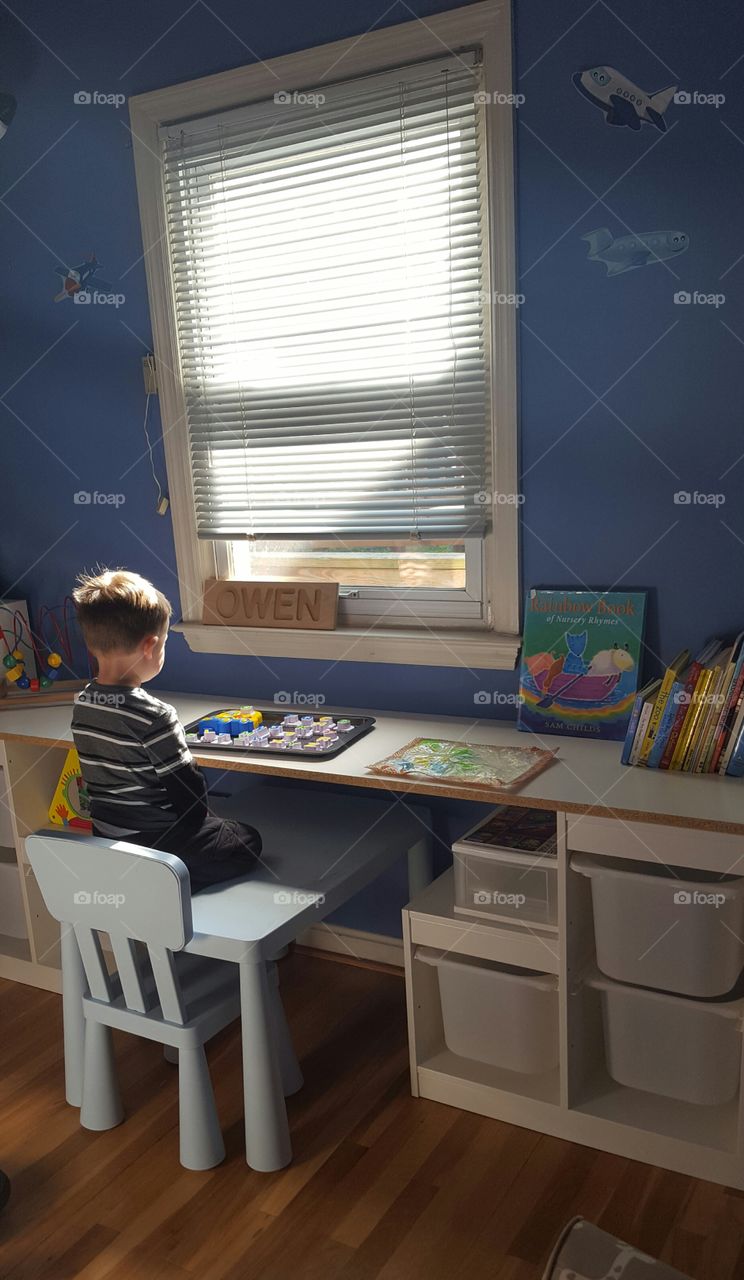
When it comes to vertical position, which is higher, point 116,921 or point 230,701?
point 230,701

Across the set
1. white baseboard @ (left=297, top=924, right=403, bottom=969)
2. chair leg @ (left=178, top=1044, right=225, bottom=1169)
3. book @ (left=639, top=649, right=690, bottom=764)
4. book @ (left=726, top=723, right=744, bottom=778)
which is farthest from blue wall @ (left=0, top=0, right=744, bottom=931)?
chair leg @ (left=178, top=1044, right=225, bottom=1169)

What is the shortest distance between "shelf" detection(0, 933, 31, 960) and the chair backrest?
0.94 m

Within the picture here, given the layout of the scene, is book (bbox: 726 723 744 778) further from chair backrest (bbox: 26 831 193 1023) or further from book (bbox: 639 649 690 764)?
chair backrest (bbox: 26 831 193 1023)

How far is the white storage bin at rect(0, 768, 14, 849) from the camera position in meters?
2.71

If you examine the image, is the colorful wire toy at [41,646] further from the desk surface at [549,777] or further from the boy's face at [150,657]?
the boy's face at [150,657]

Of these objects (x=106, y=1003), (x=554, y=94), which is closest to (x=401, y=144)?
(x=554, y=94)

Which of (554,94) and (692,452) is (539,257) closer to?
(554,94)

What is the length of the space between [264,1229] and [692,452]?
5.71 ft

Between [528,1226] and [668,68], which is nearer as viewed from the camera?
[528,1226]

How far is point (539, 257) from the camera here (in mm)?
2180

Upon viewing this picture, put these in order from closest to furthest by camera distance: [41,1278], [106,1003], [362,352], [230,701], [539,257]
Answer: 1. [41,1278]
2. [106,1003]
3. [539,257]
4. [362,352]
5. [230,701]
